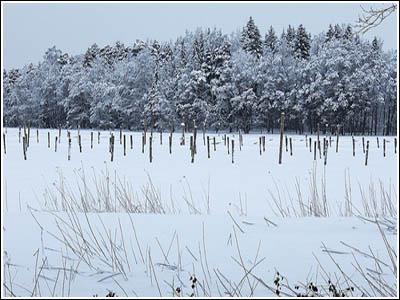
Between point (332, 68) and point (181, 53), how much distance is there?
1805 cm

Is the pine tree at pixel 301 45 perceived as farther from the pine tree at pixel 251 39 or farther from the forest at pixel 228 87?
the pine tree at pixel 251 39

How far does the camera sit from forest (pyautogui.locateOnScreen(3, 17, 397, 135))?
50562 millimetres

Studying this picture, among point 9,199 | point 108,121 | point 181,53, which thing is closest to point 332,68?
point 181,53

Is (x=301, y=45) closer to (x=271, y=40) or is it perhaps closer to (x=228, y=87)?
(x=271, y=40)

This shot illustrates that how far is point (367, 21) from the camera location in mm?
5566

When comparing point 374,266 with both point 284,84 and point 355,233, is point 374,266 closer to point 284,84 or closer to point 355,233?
point 355,233

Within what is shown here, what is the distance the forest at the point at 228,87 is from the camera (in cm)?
5056

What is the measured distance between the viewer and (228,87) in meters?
52.4

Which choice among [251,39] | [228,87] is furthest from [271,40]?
[228,87]

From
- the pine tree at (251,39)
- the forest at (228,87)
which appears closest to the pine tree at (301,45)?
the forest at (228,87)

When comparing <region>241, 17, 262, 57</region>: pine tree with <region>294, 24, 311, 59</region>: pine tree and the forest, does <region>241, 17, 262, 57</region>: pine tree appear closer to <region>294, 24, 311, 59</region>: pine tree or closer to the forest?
the forest

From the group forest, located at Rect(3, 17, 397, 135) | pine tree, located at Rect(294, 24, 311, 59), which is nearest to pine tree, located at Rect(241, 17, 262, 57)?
forest, located at Rect(3, 17, 397, 135)

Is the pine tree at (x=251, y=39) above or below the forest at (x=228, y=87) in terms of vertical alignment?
above

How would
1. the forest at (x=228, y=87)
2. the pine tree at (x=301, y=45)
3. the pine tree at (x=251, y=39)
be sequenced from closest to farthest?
the forest at (x=228, y=87), the pine tree at (x=301, y=45), the pine tree at (x=251, y=39)
